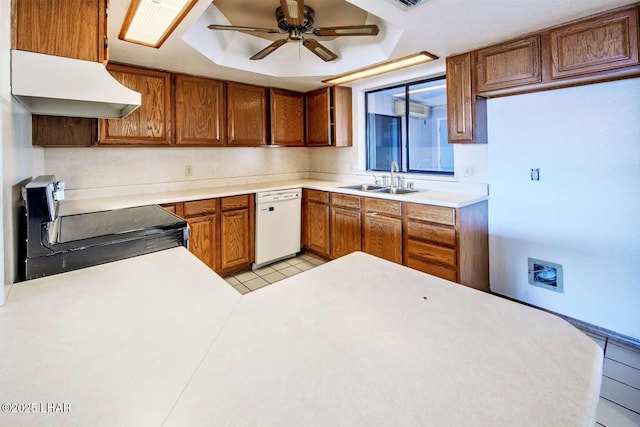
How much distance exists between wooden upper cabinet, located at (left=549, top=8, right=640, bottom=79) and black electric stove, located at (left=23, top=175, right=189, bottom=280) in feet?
8.67

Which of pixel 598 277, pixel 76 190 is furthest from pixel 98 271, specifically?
pixel 598 277

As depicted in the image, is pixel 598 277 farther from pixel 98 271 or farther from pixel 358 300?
pixel 98 271

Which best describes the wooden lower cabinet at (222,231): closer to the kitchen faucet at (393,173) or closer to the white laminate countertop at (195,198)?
the white laminate countertop at (195,198)

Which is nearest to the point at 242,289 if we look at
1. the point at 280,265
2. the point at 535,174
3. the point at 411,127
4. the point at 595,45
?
the point at 280,265

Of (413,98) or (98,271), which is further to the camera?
(413,98)

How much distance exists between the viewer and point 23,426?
0.53 metres

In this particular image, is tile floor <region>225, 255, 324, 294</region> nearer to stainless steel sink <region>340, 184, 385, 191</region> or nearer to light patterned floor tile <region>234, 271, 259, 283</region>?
light patterned floor tile <region>234, 271, 259, 283</region>

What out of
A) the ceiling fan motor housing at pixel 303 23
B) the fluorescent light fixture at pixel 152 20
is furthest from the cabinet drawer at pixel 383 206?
the fluorescent light fixture at pixel 152 20

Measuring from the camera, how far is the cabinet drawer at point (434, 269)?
2.65 meters

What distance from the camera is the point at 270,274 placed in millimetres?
3580

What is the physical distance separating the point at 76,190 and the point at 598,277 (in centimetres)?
433

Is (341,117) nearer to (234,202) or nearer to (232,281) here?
(234,202)

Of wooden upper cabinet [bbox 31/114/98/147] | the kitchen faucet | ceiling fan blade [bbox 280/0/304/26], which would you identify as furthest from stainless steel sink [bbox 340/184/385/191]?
wooden upper cabinet [bbox 31/114/98/147]

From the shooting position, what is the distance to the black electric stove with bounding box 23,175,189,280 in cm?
131
